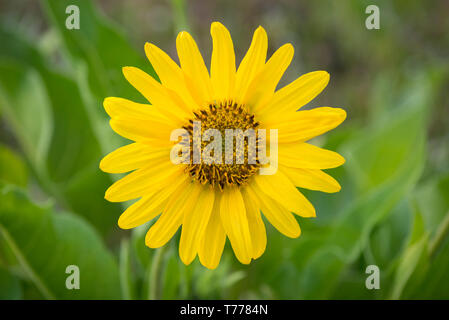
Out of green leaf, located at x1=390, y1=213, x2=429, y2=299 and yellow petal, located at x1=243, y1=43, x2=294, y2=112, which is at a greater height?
yellow petal, located at x1=243, y1=43, x2=294, y2=112

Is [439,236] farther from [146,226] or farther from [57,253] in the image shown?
[57,253]

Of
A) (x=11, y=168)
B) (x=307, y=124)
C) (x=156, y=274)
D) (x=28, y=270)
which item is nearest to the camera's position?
(x=307, y=124)

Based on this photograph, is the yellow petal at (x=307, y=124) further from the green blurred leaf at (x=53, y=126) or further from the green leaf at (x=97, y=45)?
the green blurred leaf at (x=53, y=126)

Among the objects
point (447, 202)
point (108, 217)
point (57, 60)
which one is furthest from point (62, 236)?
point (57, 60)

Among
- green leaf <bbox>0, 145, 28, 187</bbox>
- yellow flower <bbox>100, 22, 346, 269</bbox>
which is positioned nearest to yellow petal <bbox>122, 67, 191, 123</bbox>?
yellow flower <bbox>100, 22, 346, 269</bbox>

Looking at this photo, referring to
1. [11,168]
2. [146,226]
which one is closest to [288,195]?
[146,226]

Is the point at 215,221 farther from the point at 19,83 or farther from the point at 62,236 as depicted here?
the point at 19,83

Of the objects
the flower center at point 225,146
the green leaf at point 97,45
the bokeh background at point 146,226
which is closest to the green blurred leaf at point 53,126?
the bokeh background at point 146,226

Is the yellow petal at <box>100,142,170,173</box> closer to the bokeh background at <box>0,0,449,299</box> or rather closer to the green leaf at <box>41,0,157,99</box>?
the bokeh background at <box>0,0,449,299</box>
